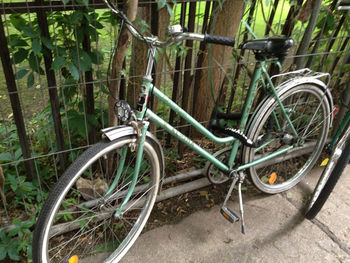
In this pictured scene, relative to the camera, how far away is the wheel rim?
6.45 feet

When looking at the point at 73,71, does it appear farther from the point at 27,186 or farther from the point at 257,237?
the point at 257,237

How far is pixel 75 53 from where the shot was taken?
1.81 metres

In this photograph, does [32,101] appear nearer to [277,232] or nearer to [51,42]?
[51,42]

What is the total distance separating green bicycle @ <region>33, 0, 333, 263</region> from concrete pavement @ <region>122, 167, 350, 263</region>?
177 mm

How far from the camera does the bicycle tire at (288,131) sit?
220 centimetres

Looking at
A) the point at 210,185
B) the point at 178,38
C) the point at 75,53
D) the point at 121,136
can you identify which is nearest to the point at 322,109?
the point at 210,185

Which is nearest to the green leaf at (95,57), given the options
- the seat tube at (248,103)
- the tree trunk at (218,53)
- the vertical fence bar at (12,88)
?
the vertical fence bar at (12,88)

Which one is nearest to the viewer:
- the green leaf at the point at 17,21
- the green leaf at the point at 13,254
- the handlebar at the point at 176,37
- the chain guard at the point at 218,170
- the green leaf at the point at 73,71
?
the handlebar at the point at 176,37

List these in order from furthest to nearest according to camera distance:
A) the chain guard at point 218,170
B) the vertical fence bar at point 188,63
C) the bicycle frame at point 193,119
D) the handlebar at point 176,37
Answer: the chain guard at point 218,170 < the vertical fence bar at point 188,63 < the bicycle frame at point 193,119 < the handlebar at point 176,37

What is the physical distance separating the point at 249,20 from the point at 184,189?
149cm

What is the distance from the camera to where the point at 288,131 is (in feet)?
8.64

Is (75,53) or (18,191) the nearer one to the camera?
(75,53)

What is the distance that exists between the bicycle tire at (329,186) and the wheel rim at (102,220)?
4.16ft

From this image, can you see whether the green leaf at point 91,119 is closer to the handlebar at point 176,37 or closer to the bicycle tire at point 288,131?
the handlebar at point 176,37
